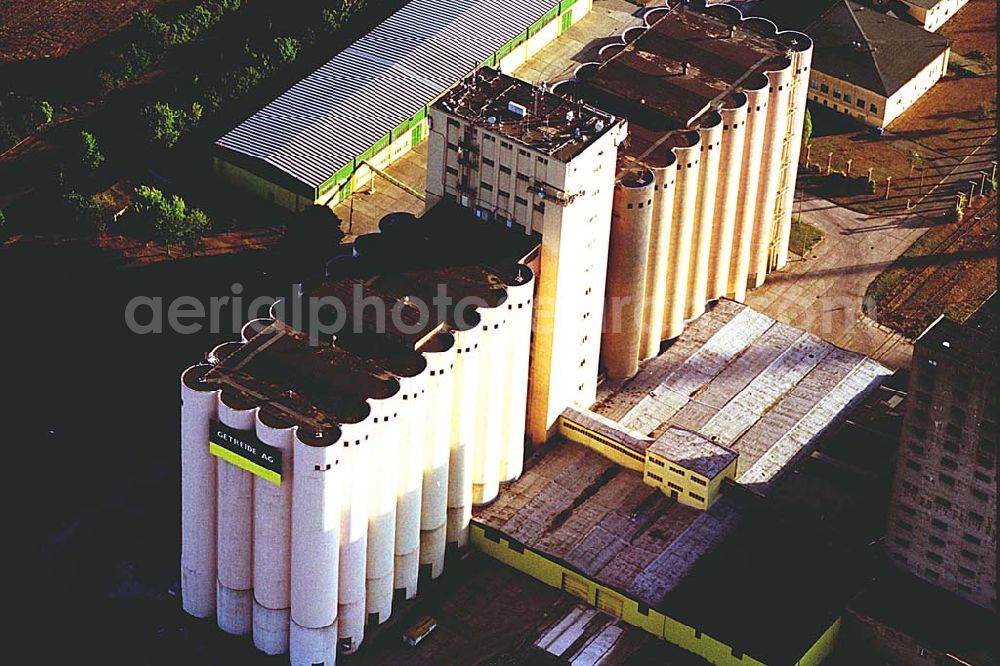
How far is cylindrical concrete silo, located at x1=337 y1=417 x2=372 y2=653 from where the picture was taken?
188500 millimetres

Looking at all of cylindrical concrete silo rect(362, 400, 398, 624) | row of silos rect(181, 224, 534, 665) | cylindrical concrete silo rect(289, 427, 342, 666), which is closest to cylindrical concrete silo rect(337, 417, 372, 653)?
row of silos rect(181, 224, 534, 665)

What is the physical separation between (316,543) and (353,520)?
156 inches

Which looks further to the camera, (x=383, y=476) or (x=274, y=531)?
(x=383, y=476)

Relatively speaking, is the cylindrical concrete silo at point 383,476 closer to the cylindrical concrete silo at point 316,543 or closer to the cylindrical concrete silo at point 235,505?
the cylindrical concrete silo at point 316,543

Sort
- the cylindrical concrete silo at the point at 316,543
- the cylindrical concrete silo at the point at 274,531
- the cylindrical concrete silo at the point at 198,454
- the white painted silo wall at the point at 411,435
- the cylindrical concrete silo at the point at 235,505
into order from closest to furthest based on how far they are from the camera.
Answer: the cylindrical concrete silo at the point at 316,543 → the cylindrical concrete silo at the point at 274,531 → the cylindrical concrete silo at the point at 235,505 → the cylindrical concrete silo at the point at 198,454 → the white painted silo wall at the point at 411,435

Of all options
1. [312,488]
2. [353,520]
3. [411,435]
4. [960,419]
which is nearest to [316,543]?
[353,520]

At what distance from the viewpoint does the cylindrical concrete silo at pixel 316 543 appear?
614 feet

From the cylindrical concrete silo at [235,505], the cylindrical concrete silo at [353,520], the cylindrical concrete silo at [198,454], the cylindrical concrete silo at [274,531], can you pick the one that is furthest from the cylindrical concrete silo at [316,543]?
the cylindrical concrete silo at [198,454]

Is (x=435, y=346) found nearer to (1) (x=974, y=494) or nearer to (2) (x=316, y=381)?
(2) (x=316, y=381)

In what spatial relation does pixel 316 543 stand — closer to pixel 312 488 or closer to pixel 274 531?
pixel 274 531

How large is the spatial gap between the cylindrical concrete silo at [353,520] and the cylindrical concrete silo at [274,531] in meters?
4.67

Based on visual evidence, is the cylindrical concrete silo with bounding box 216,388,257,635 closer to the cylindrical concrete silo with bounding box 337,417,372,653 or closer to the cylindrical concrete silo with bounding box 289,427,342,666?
the cylindrical concrete silo with bounding box 289,427,342,666

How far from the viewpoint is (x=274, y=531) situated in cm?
19325

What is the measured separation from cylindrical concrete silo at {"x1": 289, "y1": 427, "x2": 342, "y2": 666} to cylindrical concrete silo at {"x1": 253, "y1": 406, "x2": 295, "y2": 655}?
1187mm
